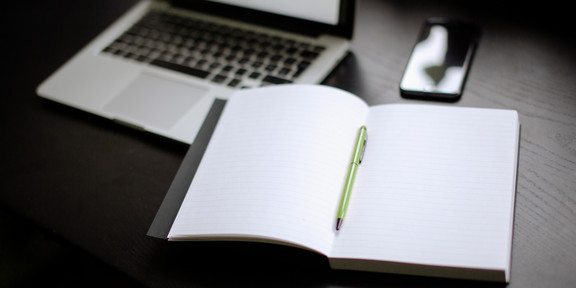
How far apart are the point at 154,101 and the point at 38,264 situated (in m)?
0.55

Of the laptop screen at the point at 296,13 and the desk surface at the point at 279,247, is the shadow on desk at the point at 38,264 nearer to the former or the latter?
the desk surface at the point at 279,247

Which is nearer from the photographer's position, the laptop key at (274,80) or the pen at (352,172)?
the pen at (352,172)

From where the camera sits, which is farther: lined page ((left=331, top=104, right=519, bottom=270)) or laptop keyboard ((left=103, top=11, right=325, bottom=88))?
laptop keyboard ((left=103, top=11, right=325, bottom=88))

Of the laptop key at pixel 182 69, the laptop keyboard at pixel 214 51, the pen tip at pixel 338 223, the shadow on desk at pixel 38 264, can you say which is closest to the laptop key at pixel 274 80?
the laptop keyboard at pixel 214 51

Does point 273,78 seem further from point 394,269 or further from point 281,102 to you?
point 394,269

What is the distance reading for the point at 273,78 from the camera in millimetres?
693

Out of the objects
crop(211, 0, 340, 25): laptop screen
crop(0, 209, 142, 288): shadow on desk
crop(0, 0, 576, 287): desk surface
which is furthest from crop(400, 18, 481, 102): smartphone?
crop(0, 209, 142, 288): shadow on desk

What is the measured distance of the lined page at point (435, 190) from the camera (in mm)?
434

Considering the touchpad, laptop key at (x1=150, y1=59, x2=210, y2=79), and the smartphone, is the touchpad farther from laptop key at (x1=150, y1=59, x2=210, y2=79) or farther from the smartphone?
the smartphone

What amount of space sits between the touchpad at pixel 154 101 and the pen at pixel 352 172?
0.91 feet

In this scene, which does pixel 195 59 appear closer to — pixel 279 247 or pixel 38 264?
pixel 279 247

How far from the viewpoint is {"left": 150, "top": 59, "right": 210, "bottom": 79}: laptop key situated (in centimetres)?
74

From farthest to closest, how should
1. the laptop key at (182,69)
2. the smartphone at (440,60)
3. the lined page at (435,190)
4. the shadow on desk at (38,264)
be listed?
the shadow on desk at (38,264) → the laptop key at (182,69) → the smartphone at (440,60) → the lined page at (435,190)

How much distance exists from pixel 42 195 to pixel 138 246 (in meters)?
0.19
